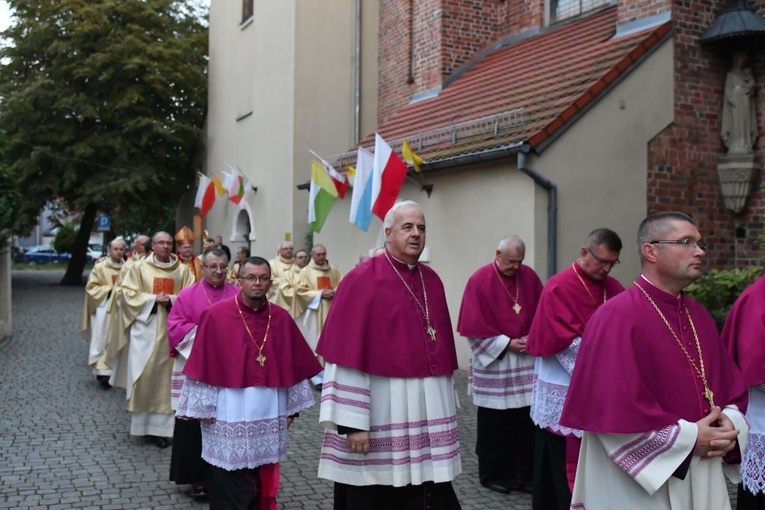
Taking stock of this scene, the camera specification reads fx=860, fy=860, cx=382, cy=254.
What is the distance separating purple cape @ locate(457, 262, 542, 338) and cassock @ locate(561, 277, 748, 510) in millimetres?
3164

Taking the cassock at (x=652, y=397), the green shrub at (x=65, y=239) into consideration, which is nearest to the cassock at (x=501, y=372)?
the cassock at (x=652, y=397)

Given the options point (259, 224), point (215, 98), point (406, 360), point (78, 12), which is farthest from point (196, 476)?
point (78, 12)

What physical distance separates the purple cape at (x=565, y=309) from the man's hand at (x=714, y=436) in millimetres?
2098

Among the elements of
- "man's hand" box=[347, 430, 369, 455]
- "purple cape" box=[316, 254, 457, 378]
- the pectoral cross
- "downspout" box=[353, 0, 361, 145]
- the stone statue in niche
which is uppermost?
"downspout" box=[353, 0, 361, 145]

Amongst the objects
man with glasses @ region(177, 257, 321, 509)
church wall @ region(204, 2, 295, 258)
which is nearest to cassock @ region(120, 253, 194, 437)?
man with glasses @ region(177, 257, 321, 509)

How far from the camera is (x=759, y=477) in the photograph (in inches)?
186

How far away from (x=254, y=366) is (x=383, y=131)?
10.8 meters

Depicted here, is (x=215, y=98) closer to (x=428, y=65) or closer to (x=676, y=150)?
(x=428, y=65)

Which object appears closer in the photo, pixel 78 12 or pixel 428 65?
pixel 428 65

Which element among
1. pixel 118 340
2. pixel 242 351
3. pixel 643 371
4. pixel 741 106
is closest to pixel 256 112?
pixel 741 106

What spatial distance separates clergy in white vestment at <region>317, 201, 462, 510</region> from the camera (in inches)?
177

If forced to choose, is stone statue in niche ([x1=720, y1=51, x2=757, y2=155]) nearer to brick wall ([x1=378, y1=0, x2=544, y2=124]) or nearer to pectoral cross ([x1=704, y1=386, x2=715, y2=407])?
brick wall ([x1=378, y1=0, x2=544, y2=124])

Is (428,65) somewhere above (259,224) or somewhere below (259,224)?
above

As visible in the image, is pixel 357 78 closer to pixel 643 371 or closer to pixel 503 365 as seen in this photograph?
pixel 503 365
